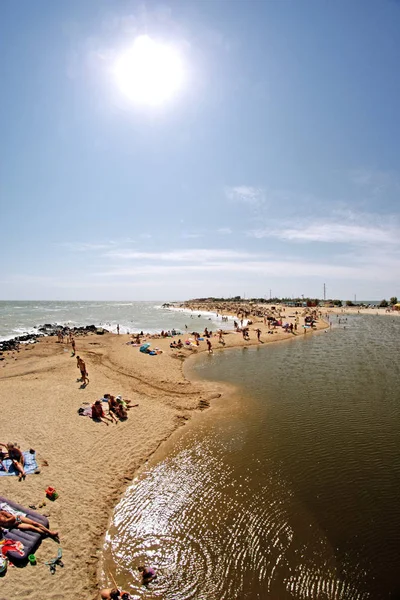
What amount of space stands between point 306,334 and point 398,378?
27486 mm

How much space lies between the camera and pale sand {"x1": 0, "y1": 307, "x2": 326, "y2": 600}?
7.42 metres

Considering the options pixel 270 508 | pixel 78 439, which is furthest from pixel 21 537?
pixel 270 508

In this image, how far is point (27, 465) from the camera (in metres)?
11.1

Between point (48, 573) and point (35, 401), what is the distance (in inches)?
481

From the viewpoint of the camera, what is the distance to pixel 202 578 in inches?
293

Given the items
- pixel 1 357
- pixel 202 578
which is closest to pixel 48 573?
pixel 202 578

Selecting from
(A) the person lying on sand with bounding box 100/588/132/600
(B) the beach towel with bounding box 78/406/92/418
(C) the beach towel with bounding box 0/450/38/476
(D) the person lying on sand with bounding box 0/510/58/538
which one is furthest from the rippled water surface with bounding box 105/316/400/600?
(B) the beach towel with bounding box 78/406/92/418

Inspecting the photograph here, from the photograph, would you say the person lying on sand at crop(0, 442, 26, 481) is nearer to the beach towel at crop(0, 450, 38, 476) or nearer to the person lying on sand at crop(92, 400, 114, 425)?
the beach towel at crop(0, 450, 38, 476)

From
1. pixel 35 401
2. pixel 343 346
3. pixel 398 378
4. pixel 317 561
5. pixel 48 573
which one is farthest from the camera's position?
pixel 343 346

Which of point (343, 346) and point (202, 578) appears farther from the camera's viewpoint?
point (343, 346)

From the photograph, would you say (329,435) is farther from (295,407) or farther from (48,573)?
(48,573)

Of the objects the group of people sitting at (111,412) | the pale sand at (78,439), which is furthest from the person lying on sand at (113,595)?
the group of people sitting at (111,412)

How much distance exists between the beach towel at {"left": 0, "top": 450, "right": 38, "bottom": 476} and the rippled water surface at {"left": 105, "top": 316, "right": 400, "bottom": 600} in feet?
12.4

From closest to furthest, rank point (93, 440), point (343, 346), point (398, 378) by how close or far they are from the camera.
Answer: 1. point (93, 440)
2. point (398, 378)
3. point (343, 346)
